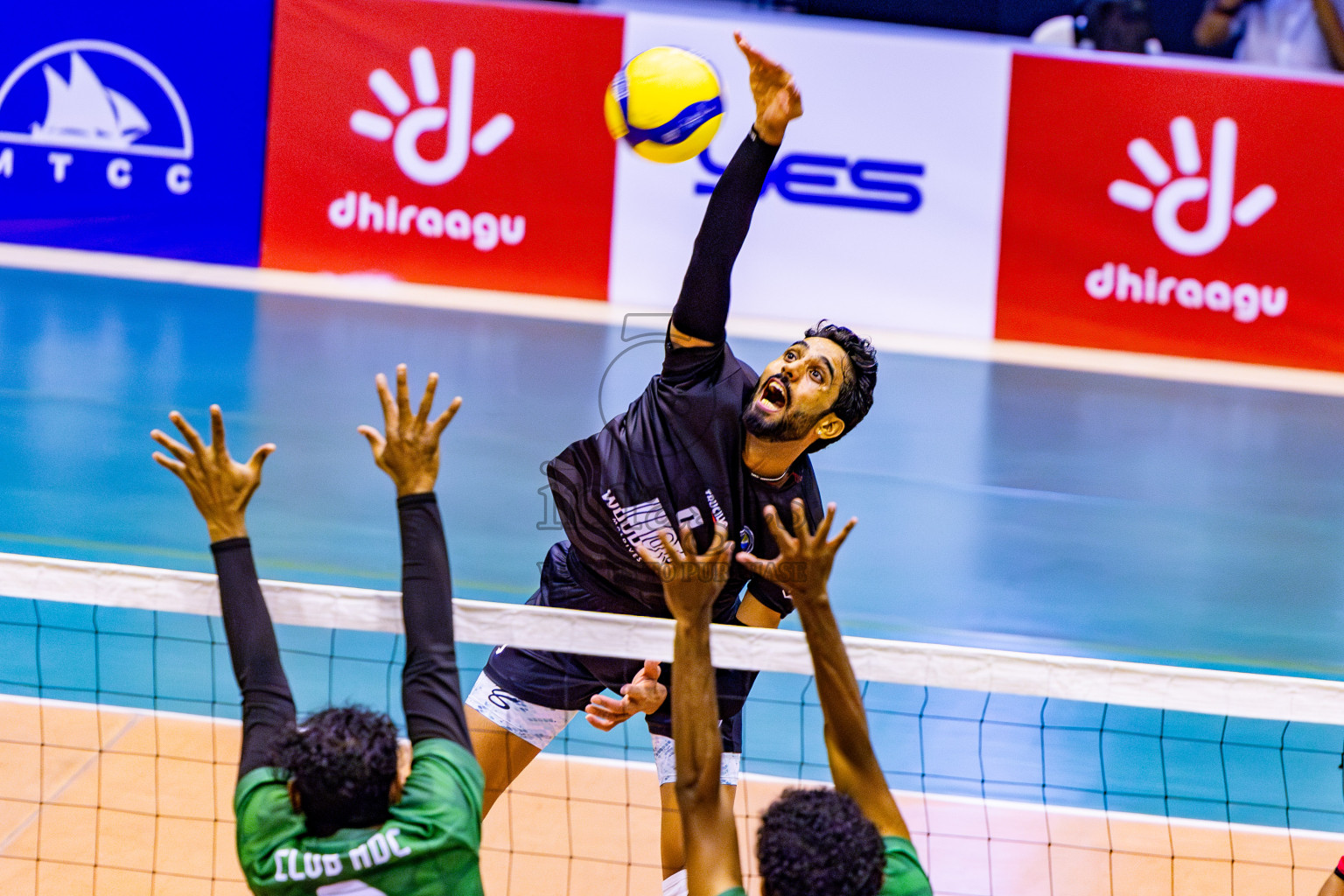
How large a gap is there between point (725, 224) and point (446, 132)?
31.5 ft

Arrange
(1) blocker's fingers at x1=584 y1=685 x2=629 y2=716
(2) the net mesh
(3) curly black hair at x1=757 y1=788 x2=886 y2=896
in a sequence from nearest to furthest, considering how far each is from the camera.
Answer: (3) curly black hair at x1=757 y1=788 x2=886 y2=896
(2) the net mesh
(1) blocker's fingers at x1=584 y1=685 x2=629 y2=716

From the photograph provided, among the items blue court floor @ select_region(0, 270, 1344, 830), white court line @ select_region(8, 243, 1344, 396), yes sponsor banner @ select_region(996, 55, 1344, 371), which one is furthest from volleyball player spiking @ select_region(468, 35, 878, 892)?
yes sponsor banner @ select_region(996, 55, 1344, 371)

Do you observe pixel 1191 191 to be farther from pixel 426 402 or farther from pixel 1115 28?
pixel 426 402

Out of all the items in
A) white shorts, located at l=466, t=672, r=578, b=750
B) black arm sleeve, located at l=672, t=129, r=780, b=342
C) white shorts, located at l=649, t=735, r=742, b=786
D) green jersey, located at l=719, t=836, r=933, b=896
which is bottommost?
white shorts, located at l=649, t=735, r=742, b=786

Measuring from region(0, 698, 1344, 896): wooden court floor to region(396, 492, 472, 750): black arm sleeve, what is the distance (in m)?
2.18

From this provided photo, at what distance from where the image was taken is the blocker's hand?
4.11 m

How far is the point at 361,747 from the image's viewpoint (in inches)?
107

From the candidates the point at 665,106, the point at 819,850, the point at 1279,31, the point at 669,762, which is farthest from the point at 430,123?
the point at 819,850

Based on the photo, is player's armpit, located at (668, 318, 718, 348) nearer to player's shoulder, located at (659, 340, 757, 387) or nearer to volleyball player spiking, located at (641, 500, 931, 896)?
player's shoulder, located at (659, 340, 757, 387)

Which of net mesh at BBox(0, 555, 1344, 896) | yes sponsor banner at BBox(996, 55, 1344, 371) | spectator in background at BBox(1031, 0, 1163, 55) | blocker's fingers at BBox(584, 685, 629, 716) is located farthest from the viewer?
spectator in background at BBox(1031, 0, 1163, 55)

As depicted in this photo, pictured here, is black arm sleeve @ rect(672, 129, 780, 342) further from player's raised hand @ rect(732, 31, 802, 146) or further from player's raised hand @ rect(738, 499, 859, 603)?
player's raised hand @ rect(738, 499, 859, 603)

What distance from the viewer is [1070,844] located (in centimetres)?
553

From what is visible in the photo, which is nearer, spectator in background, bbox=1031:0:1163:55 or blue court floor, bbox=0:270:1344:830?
blue court floor, bbox=0:270:1344:830

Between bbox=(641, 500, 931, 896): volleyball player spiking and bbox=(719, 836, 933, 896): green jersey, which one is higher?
bbox=(641, 500, 931, 896): volleyball player spiking
